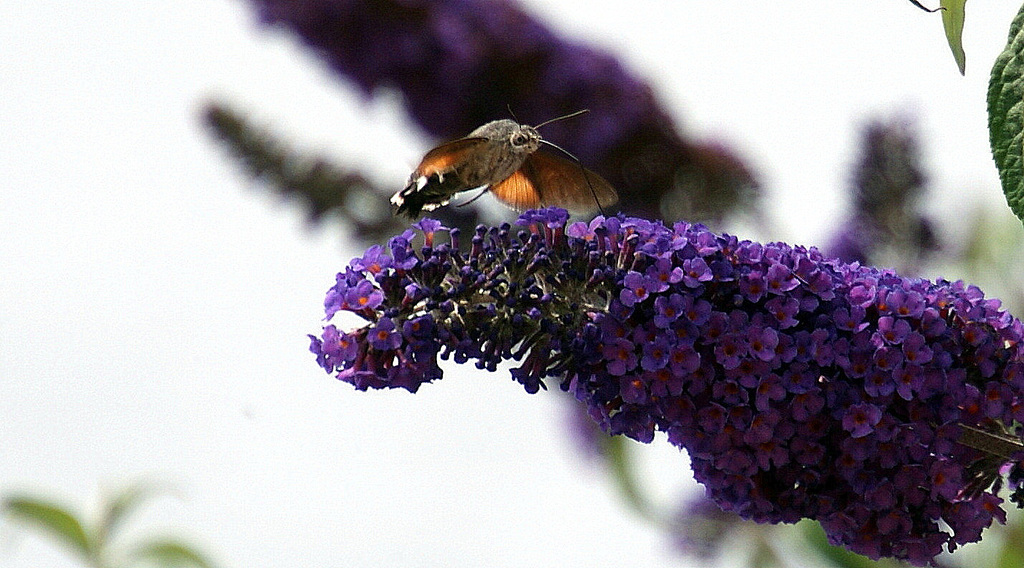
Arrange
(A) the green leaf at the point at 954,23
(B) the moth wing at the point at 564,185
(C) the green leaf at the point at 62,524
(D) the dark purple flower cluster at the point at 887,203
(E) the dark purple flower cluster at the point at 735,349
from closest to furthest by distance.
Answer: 1. (A) the green leaf at the point at 954,23
2. (E) the dark purple flower cluster at the point at 735,349
3. (B) the moth wing at the point at 564,185
4. (C) the green leaf at the point at 62,524
5. (D) the dark purple flower cluster at the point at 887,203

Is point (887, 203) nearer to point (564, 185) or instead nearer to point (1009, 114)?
point (564, 185)

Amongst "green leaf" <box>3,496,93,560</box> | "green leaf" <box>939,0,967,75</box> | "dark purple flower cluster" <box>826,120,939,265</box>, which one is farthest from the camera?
"dark purple flower cluster" <box>826,120,939,265</box>

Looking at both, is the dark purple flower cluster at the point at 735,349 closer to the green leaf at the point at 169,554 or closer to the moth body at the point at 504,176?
the moth body at the point at 504,176

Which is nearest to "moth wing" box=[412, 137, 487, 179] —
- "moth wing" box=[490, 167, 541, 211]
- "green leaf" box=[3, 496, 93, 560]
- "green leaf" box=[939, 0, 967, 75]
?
"moth wing" box=[490, 167, 541, 211]

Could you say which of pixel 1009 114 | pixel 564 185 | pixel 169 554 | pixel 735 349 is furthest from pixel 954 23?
pixel 169 554

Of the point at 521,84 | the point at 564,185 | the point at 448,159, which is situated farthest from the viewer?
the point at 521,84

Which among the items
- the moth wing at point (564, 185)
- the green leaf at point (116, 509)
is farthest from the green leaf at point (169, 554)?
the moth wing at point (564, 185)

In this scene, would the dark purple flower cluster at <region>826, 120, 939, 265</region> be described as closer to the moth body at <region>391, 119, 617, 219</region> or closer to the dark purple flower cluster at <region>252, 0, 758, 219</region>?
the dark purple flower cluster at <region>252, 0, 758, 219</region>
